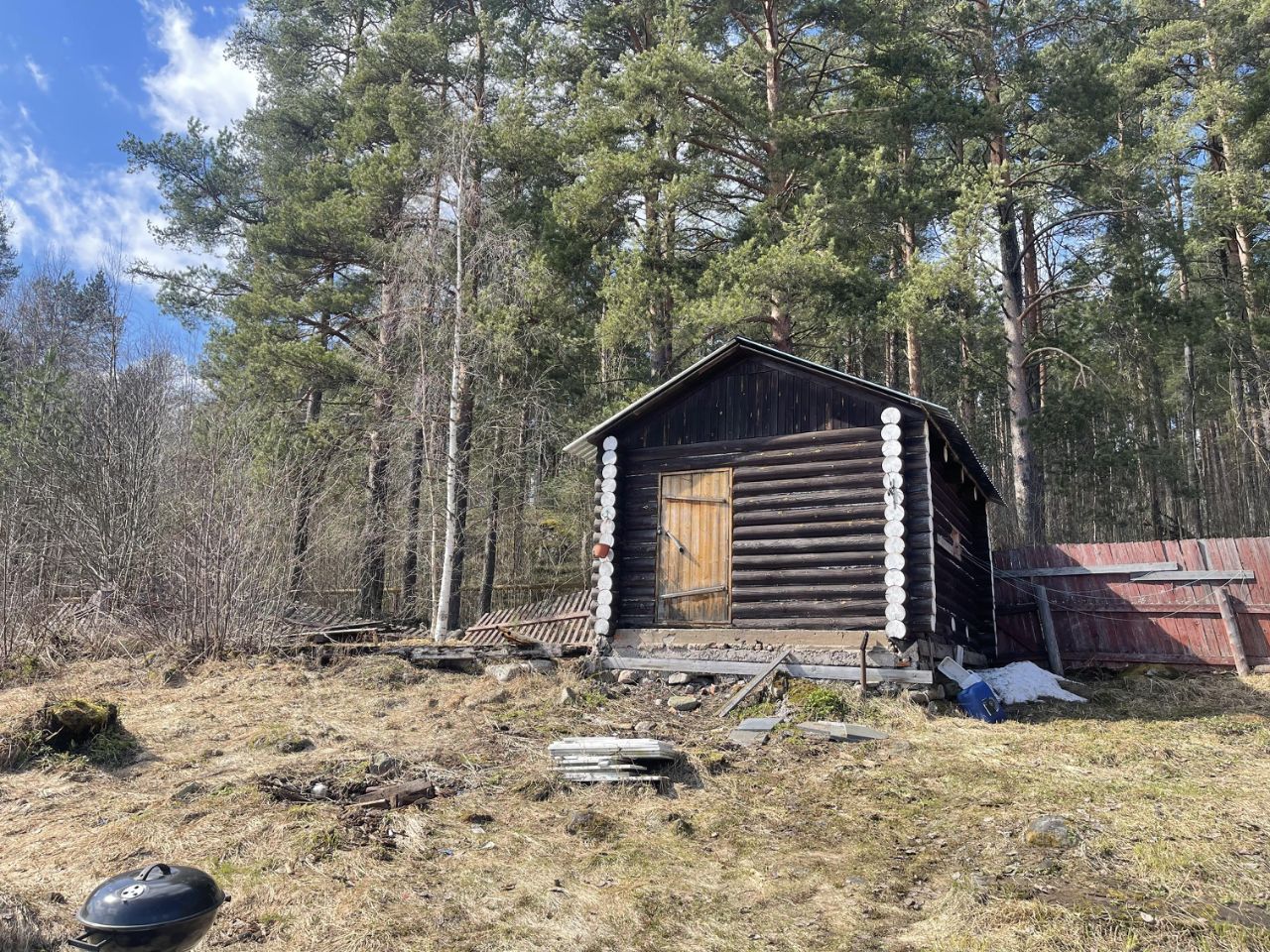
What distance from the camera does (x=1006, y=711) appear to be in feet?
37.7

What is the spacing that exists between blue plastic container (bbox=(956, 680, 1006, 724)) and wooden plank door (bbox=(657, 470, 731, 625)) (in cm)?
335

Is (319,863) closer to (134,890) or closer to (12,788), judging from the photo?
(134,890)

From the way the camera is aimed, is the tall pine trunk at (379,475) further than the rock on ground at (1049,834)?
Yes

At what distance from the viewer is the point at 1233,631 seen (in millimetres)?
13250

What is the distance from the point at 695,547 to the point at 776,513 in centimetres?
137

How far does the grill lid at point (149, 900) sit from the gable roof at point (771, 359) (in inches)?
378

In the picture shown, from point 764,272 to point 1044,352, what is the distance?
805 centimetres

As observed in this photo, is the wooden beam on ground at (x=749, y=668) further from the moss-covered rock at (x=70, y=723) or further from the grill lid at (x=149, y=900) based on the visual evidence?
the grill lid at (x=149, y=900)

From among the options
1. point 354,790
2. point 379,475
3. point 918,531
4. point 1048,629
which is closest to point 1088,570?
point 1048,629

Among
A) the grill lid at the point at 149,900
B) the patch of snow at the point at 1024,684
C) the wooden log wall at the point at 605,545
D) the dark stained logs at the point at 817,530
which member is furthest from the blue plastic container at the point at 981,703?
the grill lid at the point at 149,900

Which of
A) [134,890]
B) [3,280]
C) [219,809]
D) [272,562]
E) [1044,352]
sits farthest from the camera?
[3,280]

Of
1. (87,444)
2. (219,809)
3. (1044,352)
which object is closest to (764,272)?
(1044,352)

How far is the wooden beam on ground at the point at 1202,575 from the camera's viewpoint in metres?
13.3

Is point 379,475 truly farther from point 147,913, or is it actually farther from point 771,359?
point 147,913
